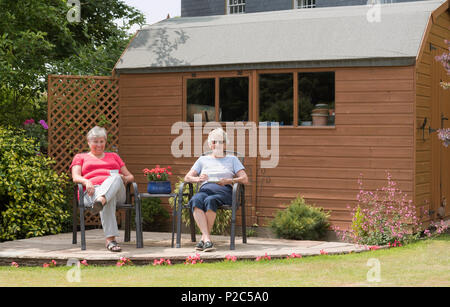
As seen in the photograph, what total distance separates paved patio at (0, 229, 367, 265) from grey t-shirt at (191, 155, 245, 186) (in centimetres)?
73

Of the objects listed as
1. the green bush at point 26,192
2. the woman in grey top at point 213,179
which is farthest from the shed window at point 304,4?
the woman in grey top at point 213,179

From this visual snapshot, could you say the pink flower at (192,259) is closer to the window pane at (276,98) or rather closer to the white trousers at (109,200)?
the white trousers at (109,200)

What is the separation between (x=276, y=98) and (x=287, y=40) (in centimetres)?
70

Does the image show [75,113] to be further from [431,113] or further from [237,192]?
[431,113]

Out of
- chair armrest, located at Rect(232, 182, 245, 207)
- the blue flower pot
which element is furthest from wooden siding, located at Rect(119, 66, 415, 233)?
the blue flower pot

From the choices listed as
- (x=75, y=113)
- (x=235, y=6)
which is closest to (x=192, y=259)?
(x=75, y=113)

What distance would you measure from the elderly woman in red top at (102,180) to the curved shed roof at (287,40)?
6.25ft

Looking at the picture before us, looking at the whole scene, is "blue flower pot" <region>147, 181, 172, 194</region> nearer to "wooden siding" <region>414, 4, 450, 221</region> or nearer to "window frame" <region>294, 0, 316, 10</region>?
"wooden siding" <region>414, 4, 450, 221</region>

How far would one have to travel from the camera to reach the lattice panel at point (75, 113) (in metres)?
8.47

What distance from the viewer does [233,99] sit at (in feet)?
26.9

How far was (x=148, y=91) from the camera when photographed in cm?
868

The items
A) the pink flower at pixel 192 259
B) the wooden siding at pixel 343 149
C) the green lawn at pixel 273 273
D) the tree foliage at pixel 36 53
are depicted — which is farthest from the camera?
the tree foliage at pixel 36 53
